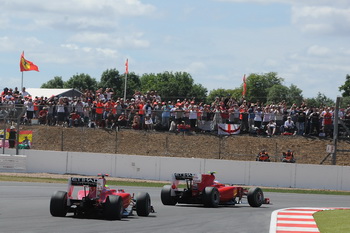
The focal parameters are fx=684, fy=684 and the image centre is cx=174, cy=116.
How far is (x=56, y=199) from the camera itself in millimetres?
14273

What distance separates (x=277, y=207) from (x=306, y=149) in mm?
14661

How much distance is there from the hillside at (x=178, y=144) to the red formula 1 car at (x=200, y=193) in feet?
43.7

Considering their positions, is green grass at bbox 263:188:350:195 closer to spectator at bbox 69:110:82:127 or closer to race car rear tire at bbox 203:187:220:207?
race car rear tire at bbox 203:187:220:207

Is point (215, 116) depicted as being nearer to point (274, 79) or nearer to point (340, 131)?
point (340, 131)

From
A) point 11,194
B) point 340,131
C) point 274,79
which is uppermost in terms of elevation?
point 274,79

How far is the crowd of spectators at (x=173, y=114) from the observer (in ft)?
109

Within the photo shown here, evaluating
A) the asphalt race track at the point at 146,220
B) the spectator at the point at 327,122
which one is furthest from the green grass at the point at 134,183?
the asphalt race track at the point at 146,220

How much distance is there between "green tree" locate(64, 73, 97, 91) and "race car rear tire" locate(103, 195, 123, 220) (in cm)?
11317

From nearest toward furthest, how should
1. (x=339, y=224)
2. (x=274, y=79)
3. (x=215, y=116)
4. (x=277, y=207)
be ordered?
(x=339, y=224) < (x=277, y=207) < (x=215, y=116) < (x=274, y=79)

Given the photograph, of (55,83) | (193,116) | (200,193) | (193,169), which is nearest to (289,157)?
(193,169)

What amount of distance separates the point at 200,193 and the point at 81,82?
11117 cm

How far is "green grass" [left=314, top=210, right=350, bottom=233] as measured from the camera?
42.0ft

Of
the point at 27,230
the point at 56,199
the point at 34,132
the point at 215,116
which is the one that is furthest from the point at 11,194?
the point at 34,132

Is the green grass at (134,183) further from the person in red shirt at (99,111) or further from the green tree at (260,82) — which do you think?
the green tree at (260,82)
